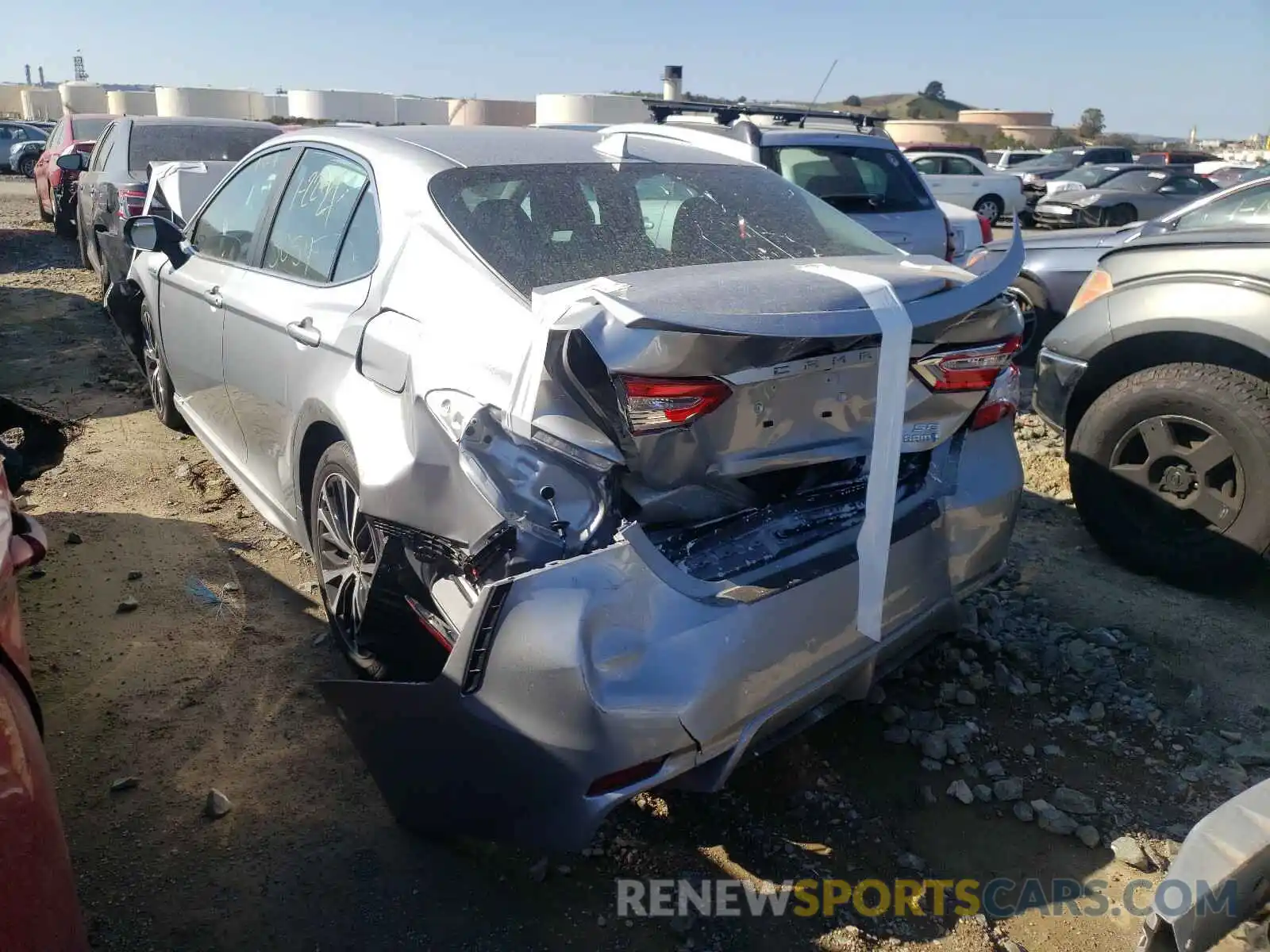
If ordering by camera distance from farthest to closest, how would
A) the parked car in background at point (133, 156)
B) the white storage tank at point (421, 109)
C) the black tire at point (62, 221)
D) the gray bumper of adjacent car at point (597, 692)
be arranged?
the white storage tank at point (421, 109) → the black tire at point (62, 221) → the parked car in background at point (133, 156) → the gray bumper of adjacent car at point (597, 692)

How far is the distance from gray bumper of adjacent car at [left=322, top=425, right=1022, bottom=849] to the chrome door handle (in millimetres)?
1198

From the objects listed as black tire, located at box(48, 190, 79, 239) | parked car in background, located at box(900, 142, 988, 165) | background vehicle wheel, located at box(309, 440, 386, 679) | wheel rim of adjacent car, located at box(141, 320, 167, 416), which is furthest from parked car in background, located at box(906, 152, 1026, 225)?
background vehicle wheel, located at box(309, 440, 386, 679)

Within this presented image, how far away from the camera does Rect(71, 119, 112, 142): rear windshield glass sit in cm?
1337

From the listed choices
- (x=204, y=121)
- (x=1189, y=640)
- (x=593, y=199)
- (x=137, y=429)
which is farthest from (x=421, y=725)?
(x=204, y=121)

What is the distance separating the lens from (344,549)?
127 inches

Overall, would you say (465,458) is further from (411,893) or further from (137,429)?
(137,429)

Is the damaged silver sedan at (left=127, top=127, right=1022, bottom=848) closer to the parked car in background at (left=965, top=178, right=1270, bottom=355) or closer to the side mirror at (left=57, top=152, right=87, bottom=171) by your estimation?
→ the parked car in background at (left=965, top=178, right=1270, bottom=355)

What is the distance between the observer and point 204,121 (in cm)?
946

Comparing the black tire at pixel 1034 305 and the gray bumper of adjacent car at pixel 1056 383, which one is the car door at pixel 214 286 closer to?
the gray bumper of adjacent car at pixel 1056 383

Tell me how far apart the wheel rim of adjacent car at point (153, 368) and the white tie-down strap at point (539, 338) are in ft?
12.2

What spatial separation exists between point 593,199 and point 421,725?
172cm

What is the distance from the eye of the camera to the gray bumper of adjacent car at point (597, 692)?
2.10 meters

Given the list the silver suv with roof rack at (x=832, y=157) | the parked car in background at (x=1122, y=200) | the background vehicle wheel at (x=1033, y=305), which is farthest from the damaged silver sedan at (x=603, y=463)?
the parked car in background at (x=1122, y=200)

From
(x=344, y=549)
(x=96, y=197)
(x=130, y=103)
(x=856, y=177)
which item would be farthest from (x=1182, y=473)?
(x=130, y=103)
